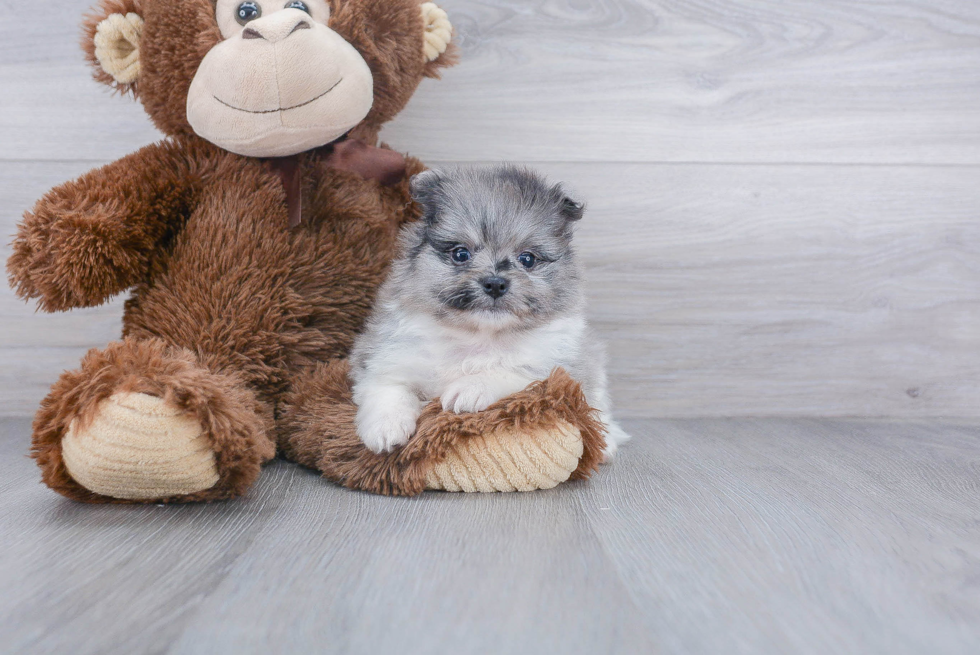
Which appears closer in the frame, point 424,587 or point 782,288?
point 424,587

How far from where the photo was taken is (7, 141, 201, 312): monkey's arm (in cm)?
140

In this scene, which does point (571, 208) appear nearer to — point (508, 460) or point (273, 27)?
point (508, 460)

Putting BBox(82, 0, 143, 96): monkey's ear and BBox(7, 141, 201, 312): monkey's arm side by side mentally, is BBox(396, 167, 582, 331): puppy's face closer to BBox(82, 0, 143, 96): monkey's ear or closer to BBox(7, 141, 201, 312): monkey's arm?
BBox(7, 141, 201, 312): monkey's arm

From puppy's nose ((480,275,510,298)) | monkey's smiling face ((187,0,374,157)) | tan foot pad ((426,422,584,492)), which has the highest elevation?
monkey's smiling face ((187,0,374,157))

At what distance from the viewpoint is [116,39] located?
4.99 feet

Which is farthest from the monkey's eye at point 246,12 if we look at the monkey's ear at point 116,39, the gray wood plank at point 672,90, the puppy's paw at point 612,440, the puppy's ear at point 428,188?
the puppy's paw at point 612,440

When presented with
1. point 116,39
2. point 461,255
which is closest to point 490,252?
point 461,255

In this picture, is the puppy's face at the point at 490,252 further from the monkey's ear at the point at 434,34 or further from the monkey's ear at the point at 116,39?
the monkey's ear at the point at 116,39

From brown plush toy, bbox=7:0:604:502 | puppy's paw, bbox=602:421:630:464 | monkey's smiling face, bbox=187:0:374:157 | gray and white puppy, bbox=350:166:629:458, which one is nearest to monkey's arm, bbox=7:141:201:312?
brown plush toy, bbox=7:0:604:502

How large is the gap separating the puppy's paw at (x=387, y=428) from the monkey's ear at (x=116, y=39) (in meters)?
0.89

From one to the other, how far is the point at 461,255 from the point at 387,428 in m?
0.37

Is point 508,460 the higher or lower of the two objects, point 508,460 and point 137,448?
the lower

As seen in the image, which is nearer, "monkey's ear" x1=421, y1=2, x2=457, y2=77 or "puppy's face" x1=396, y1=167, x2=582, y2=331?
"puppy's face" x1=396, y1=167, x2=582, y2=331

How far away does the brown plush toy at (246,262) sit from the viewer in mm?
1205
